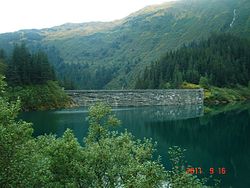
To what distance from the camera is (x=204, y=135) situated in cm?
8731

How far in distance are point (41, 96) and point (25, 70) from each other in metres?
14.1

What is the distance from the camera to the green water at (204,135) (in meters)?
56.4

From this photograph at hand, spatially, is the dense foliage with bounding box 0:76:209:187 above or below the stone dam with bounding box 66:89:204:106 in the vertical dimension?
above

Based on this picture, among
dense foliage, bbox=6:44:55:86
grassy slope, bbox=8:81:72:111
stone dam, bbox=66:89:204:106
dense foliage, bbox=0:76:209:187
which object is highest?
dense foliage, bbox=0:76:209:187

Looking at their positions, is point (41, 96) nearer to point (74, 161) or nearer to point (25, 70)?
point (25, 70)

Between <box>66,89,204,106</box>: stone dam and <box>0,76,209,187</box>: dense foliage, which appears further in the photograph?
<box>66,89,204,106</box>: stone dam

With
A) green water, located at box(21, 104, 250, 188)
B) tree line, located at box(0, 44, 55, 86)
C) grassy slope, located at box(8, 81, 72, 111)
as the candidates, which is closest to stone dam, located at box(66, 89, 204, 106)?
grassy slope, located at box(8, 81, 72, 111)

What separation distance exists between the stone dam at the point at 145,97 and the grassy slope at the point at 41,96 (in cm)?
1439

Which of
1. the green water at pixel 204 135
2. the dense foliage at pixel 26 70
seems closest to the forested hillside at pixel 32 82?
the dense foliage at pixel 26 70

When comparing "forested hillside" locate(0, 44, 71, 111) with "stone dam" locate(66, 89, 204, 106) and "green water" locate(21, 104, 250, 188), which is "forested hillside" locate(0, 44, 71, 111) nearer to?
"stone dam" locate(66, 89, 204, 106)

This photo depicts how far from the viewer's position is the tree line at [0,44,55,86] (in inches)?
5731

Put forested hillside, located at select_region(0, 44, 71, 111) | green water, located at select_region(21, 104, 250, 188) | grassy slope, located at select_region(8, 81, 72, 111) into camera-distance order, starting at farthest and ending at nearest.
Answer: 1. forested hillside, located at select_region(0, 44, 71, 111)
2. grassy slope, located at select_region(8, 81, 72, 111)
3. green water, located at select_region(21, 104, 250, 188)

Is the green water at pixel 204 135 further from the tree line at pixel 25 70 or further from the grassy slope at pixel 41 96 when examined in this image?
the tree line at pixel 25 70

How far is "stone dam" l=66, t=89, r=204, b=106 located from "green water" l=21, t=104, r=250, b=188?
153 ft
